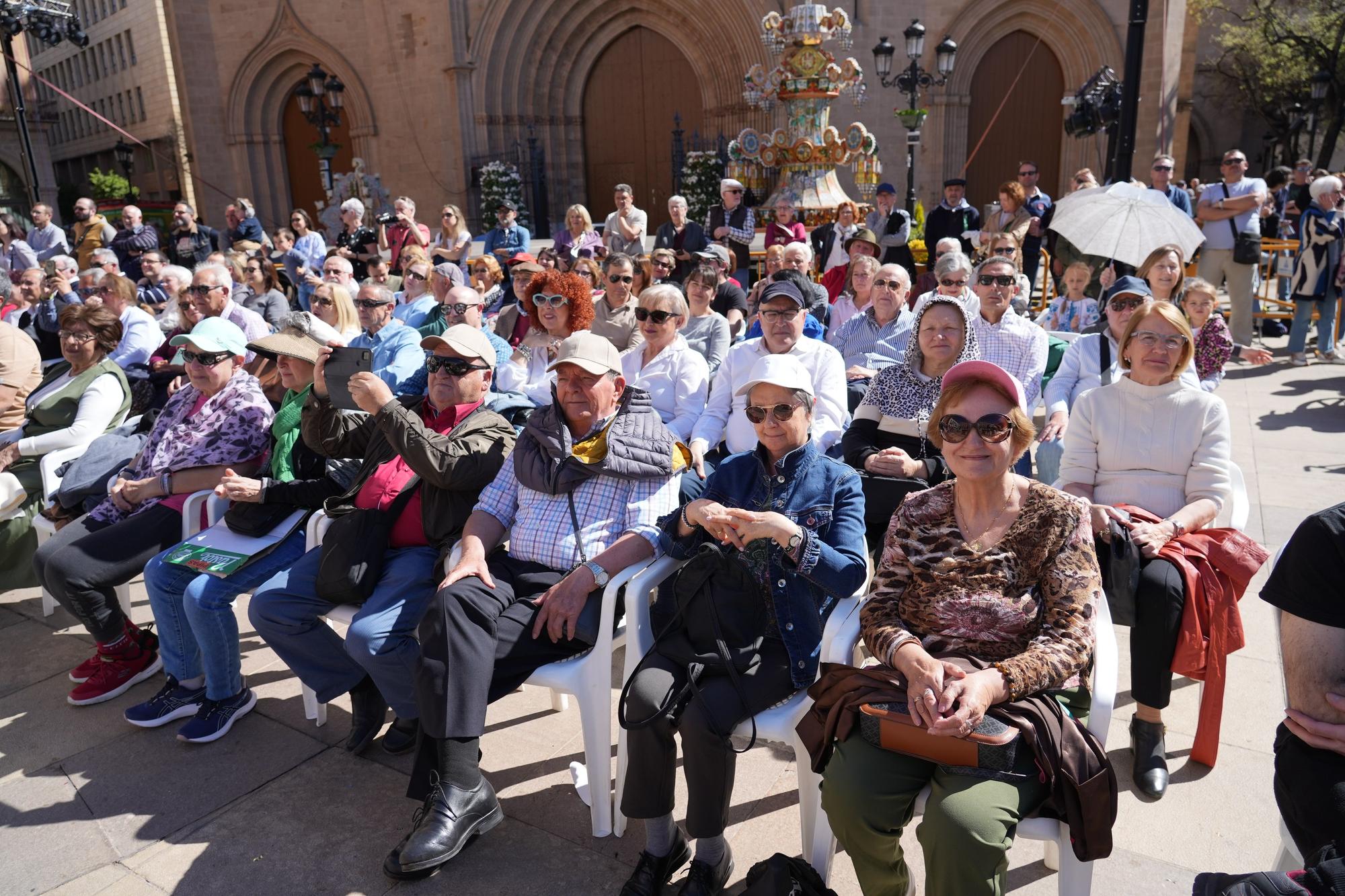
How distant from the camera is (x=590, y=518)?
125 inches

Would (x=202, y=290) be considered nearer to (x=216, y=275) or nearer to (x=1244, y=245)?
(x=216, y=275)

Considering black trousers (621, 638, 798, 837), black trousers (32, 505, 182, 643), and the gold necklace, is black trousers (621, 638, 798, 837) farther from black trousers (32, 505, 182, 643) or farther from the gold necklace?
black trousers (32, 505, 182, 643)

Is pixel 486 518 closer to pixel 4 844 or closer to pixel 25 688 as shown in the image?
pixel 4 844

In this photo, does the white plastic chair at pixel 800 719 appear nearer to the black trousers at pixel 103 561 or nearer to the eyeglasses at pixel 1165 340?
the eyeglasses at pixel 1165 340

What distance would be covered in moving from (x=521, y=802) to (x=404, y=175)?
748 inches

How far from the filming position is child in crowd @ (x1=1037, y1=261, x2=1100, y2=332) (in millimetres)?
6266

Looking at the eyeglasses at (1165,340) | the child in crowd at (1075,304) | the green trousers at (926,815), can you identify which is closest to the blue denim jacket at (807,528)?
the green trousers at (926,815)

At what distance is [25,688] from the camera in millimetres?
4023

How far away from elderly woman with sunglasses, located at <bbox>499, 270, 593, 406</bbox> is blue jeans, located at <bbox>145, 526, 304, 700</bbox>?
178cm

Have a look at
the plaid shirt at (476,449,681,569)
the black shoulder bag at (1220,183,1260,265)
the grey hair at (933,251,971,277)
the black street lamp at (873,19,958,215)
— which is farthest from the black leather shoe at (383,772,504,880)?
the black street lamp at (873,19,958,215)

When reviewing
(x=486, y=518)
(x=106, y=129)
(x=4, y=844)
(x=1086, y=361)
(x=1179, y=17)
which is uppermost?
(x=106, y=129)

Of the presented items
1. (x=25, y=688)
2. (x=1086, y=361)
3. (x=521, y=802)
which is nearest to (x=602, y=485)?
(x=521, y=802)

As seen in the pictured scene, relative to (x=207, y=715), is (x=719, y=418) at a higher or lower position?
higher

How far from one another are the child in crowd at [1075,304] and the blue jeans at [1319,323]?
11.6ft
